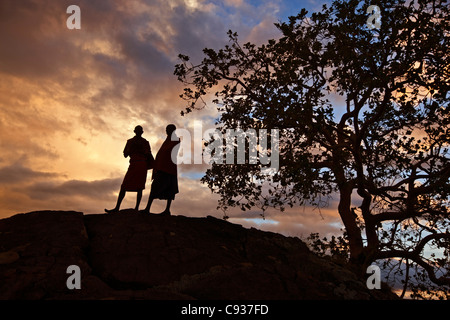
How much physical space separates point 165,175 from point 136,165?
114 centimetres

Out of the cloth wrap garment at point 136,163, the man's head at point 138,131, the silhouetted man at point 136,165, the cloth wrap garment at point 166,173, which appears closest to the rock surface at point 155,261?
the cloth wrap garment at point 166,173

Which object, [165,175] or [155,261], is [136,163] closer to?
[165,175]

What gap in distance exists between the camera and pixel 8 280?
788 centimetres

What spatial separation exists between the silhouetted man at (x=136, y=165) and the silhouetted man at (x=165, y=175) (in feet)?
1.76

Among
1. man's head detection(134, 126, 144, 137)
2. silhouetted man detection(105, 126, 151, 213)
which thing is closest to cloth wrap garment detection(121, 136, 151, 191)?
silhouetted man detection(105, 126, 151, 213)

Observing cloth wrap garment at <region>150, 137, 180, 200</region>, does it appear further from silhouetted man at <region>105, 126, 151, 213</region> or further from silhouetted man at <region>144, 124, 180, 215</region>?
silhouetted man at <region>105, 126, 151, 213</region>

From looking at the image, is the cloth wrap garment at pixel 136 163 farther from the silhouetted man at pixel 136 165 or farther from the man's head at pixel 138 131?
the man's head at pixel 138 131

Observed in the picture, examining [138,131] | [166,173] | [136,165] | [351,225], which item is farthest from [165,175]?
[351,225]

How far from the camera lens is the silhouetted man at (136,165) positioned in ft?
40.1

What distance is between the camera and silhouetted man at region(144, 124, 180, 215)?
11.8 m

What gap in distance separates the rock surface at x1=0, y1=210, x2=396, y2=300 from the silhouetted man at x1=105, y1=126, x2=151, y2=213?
43.0 inches
